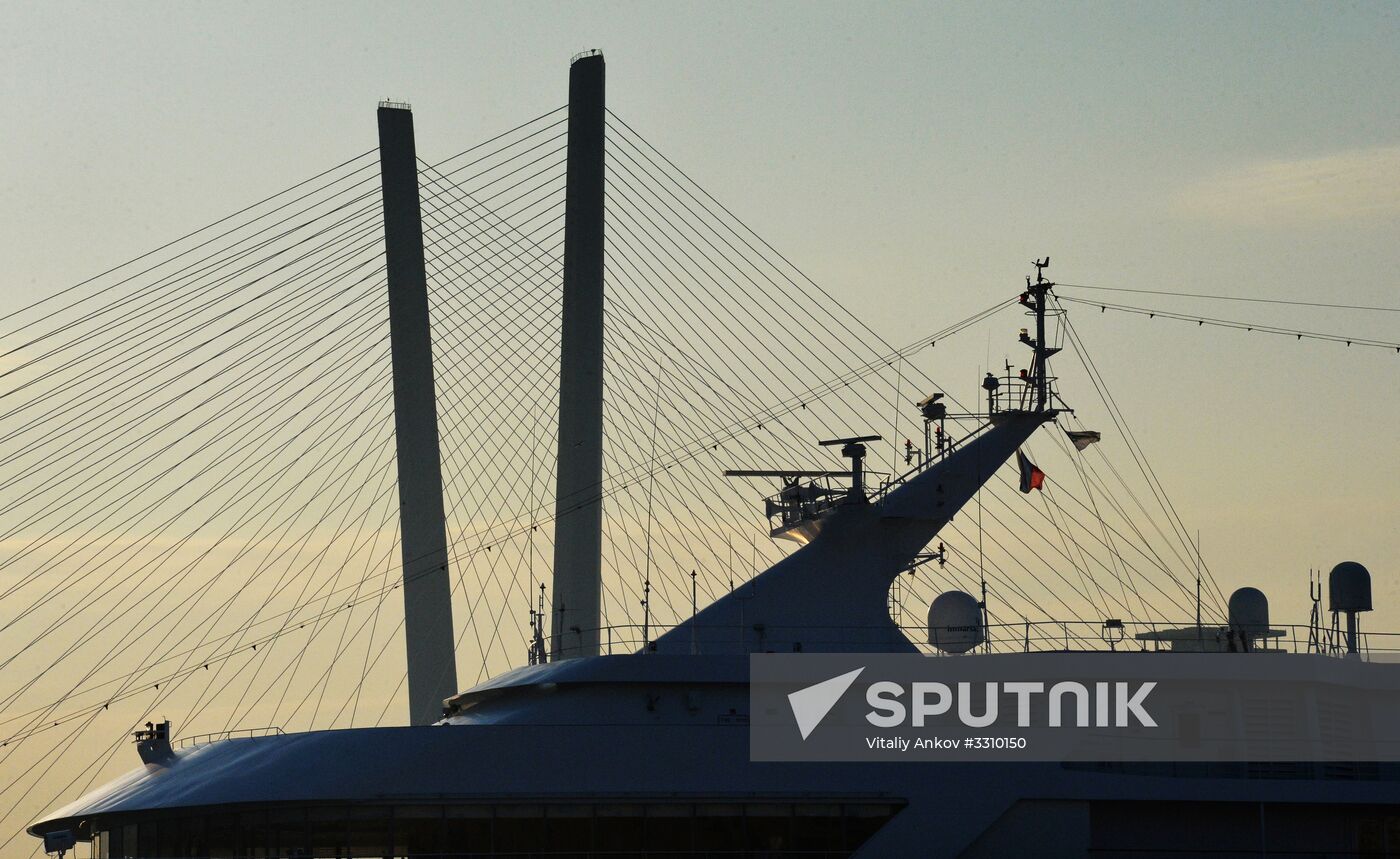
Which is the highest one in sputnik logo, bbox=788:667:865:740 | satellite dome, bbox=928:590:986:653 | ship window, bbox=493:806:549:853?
satellite dome, bbox=928:590:986:653

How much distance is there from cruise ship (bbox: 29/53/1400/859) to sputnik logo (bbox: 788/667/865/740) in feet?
2.63

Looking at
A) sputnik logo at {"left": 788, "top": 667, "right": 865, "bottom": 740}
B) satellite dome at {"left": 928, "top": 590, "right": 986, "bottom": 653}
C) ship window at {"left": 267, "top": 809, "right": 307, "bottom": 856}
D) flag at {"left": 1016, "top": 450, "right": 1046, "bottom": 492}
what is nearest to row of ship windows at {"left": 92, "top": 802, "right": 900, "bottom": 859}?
ship window at {"left": 267, "top": 809, "right": 307, "bottom": 856}

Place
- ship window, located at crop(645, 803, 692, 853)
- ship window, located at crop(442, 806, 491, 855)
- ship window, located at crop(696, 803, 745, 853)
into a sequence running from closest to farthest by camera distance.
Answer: ship window, located at crop(442, 806, 491, 855) < ship window, located at crop(645, 803, 692, 853) < ship window, located at crop(696, 803, 745, 853)

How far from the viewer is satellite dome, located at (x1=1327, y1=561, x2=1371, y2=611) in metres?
40.8

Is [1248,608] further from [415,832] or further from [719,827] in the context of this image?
[415,832]

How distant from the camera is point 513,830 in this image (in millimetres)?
34156

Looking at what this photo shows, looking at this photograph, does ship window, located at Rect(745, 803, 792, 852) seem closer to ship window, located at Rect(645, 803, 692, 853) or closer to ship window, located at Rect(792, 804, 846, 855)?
ship window, located at Rect(792, 804, 846, 855)

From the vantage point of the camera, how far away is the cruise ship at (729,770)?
34.1 meters

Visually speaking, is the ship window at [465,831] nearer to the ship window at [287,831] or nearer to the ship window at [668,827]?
the ship window at [287,831]

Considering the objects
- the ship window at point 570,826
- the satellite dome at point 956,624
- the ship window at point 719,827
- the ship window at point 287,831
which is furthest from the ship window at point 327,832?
the satellite dome at point 956,624

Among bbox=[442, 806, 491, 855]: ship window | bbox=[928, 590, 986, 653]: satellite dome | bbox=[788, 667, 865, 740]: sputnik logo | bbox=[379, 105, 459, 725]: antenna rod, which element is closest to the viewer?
bbox=[442, 806, 491, 855]: ship window

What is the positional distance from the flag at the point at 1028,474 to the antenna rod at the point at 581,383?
26.8 feet

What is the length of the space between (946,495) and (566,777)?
32.7ft

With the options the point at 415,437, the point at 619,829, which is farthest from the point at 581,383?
the point at 619,829
